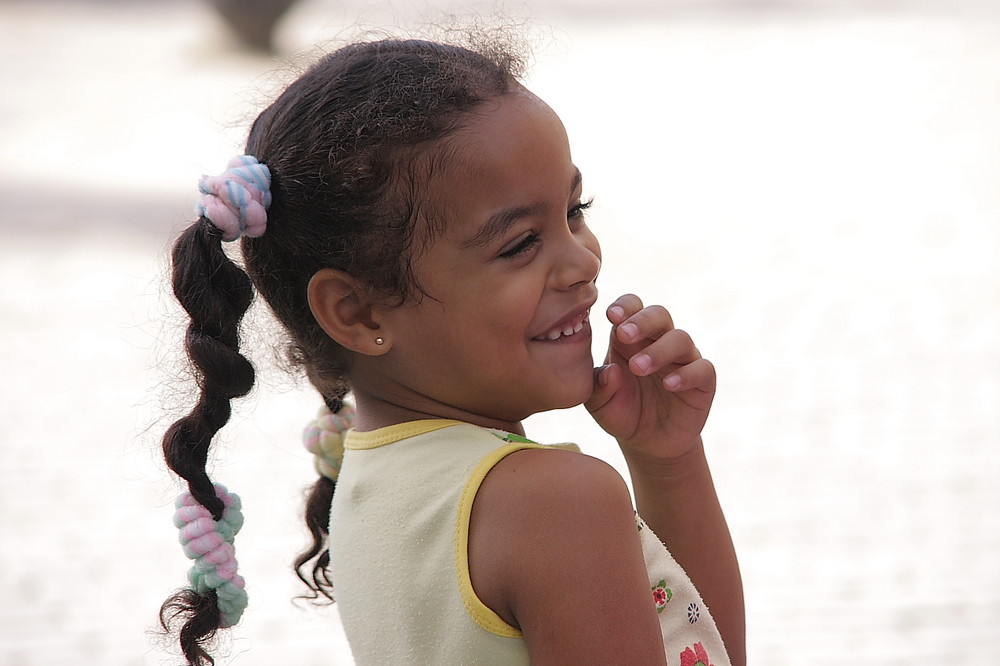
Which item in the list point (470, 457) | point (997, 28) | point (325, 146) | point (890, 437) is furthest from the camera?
point (997, 28)

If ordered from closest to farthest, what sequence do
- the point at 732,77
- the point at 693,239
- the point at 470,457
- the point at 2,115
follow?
the point at 470,457 < the point at 693,239 < the point at 2,115 < the point at 732,77

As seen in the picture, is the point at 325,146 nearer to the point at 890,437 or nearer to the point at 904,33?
the point at 890,437

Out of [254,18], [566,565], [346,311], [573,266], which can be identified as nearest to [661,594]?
[566,565]

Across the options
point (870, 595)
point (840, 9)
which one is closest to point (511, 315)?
point (870, 595)

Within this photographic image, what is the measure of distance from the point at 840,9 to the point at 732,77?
10.2 ft

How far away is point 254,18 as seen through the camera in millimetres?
12234

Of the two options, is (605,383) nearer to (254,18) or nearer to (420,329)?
(420,329)

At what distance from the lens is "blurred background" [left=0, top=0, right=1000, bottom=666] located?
3809 mm

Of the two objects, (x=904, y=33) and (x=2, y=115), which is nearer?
(x=2, y=115)

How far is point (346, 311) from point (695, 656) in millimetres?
611

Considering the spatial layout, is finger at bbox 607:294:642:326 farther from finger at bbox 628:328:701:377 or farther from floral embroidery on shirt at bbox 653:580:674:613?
floral embroidery on shirt at bbox 653:580:674:613

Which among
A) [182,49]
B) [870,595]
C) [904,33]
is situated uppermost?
[904,33]

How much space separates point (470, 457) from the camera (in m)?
1.35

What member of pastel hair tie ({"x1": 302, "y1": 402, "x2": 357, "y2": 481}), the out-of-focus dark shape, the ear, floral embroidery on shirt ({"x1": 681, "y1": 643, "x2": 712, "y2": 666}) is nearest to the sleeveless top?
floral embroidery on shirt ({"x1": 681, "y1": 643, "x2": 712, "y2": 666})
